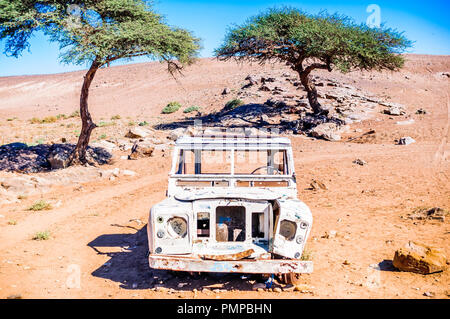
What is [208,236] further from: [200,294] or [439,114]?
[439,114]

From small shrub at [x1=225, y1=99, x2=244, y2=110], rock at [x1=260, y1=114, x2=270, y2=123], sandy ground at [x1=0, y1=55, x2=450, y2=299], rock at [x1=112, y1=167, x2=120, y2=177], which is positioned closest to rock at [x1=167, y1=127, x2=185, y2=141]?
sandy ground at [x1=0, y1=55, x2=450, y2=299]

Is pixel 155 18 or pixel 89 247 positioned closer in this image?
pixel 89 247

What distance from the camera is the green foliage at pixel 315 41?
822 inches

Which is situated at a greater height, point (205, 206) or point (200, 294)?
point (205, 206)

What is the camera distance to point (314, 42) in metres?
20.8

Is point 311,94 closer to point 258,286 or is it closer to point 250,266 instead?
point 258,286

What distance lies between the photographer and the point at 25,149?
16.5m

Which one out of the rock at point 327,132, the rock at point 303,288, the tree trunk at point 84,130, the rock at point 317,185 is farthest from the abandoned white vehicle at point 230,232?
the rock at point 327,132

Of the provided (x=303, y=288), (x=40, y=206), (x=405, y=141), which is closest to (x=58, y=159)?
(x=40, y=206)

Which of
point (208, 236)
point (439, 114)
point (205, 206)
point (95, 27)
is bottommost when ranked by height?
point (208, 236)
